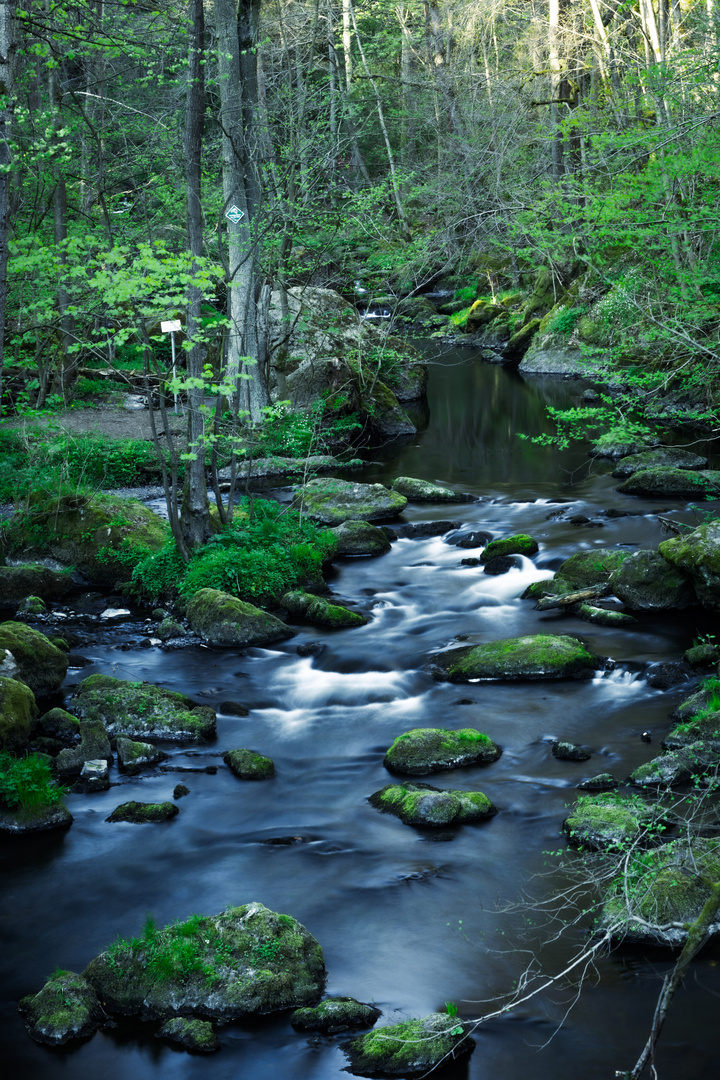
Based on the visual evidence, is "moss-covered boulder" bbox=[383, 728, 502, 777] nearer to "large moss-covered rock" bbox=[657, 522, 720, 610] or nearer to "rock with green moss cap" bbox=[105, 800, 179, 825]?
"rock with green moss cap" bbox=[105, 800, 179, 825]

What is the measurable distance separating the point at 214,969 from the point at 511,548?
8.45 metres

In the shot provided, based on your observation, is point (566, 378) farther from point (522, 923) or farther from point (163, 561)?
point (522, 923)

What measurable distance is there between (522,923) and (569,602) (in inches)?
219

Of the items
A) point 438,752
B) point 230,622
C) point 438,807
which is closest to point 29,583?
point 230,622

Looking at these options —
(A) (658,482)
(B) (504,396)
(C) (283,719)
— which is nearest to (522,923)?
(C) (283,719)

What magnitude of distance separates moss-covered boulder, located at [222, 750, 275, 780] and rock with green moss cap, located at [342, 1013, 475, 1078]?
121 inches

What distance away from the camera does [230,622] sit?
10328 mm

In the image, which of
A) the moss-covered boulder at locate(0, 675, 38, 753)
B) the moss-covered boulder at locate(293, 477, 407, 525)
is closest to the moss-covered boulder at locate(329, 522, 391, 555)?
the moss-covered boulder at locate(293, 477, 407, 525)

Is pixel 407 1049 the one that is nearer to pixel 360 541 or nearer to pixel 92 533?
pixel 92 533

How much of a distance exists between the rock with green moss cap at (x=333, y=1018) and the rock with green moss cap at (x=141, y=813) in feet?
7.78

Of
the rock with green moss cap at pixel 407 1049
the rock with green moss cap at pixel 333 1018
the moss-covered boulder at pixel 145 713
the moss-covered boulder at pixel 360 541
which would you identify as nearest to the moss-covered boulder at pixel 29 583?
the moss-covered boulder at pixel 145 713

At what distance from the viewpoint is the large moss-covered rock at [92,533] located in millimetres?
11883

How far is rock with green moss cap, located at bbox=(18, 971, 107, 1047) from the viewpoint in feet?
16.0

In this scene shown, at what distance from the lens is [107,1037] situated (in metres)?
4.88
